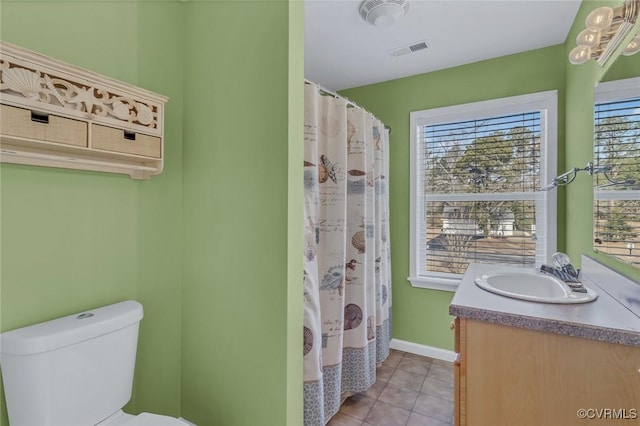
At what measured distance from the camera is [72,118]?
1012 mm

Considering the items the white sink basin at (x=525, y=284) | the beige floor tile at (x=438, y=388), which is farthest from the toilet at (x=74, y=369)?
the beige floor tile at (x=438, y=388)

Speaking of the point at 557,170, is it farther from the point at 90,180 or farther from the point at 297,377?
the point at 90,180

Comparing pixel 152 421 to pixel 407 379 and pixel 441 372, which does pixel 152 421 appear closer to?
pixel 407 379

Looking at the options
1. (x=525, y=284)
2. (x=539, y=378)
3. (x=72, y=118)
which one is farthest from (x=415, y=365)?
(x=72, y=118)

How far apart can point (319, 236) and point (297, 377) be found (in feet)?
2.55

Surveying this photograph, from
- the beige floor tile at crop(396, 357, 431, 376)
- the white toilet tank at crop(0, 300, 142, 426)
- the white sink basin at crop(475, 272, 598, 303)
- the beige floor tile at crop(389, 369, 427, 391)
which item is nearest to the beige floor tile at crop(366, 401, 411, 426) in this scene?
the beige floor tile at crop(389, 369, 427, 391)

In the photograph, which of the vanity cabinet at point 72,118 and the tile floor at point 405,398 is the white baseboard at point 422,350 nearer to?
the tile floor at point 405,398

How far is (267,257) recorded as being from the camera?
4.08ft

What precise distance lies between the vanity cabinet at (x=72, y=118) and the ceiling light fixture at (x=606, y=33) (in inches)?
75.0

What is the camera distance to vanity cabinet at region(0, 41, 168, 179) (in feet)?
2.94

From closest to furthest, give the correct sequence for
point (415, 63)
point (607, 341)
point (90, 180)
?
point (607, 341), point (90, 180), point (415, 63)

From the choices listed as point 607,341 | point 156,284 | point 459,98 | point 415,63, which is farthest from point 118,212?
point 459,98

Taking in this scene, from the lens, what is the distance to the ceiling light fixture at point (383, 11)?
1.62 meters

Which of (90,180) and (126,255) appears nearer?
(90,180)
